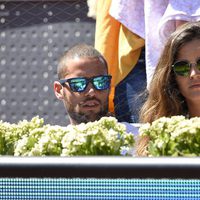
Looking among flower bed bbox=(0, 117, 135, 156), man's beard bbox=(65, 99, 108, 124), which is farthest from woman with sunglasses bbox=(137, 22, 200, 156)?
flower bed bbox=(0, 117, 135, 156)

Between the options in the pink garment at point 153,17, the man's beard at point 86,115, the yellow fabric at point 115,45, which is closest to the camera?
the man's beard at point 86,115

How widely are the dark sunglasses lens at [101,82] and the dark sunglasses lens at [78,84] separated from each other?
5 cm

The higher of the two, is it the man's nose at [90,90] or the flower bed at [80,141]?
the man's nose at [90,90]

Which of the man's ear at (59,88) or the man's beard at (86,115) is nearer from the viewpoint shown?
the man's beard at (86,115)

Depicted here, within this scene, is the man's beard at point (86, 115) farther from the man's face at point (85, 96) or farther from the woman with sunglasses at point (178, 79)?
the woman with sunglasses at point (178, 79)

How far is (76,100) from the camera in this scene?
4.11m

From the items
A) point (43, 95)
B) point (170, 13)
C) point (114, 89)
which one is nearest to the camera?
point (170, 13)

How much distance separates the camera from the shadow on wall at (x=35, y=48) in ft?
18.8

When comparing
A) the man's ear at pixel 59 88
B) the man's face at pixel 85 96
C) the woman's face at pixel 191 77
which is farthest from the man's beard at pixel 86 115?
the woman's face at pixel 191 77

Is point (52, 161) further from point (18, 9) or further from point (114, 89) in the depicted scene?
point (18, 9)

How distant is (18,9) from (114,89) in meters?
1.18

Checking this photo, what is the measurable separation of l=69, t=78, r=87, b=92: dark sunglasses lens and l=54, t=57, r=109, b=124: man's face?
0.02 m

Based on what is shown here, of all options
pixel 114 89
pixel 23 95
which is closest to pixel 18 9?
pixel 23 95

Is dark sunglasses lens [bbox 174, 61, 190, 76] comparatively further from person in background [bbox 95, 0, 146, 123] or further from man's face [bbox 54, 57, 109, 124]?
person in background [bbox 95, 0, 146, 123]
